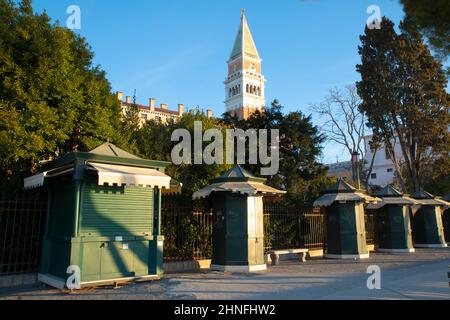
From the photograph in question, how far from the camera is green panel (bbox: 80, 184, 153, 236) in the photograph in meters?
8.77

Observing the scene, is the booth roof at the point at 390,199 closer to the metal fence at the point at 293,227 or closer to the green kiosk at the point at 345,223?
the green kiosk at the point at 345,223

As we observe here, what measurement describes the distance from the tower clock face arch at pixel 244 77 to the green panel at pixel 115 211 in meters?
84.8

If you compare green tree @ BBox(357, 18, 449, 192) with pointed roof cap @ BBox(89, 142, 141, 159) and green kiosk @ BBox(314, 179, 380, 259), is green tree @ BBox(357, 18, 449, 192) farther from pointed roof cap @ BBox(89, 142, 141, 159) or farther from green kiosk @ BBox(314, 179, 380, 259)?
pointed roof cap @ BBox(89, 142, 141, 159)

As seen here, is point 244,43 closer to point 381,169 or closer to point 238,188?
point 381,169

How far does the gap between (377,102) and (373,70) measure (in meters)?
2.38

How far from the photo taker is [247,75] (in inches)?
3809

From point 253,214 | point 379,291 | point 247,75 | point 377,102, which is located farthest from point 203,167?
point 247,75

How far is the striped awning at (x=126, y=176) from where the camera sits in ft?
27.3

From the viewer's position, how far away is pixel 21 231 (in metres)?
9.99

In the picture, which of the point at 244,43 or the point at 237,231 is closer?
the point at 237,231

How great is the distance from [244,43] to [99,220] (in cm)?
9306

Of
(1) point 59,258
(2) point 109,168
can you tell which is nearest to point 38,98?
(2) point 109,168

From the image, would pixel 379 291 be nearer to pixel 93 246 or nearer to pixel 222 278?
pixel 222 278

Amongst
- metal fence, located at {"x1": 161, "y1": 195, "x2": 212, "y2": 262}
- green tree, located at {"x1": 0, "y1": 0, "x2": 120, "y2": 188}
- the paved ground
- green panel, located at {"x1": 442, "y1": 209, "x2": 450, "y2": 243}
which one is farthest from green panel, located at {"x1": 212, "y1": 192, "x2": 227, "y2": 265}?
green panel, located at {"x1": 442, "y1": 209, "x2": 450, "y2": 243}
